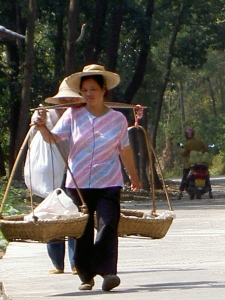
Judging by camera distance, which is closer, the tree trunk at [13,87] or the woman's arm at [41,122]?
the woman's arm at [41,122]

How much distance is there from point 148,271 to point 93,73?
2.39 m

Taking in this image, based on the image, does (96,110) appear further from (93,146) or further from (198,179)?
(198,179)

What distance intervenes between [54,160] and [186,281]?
1.69 metres

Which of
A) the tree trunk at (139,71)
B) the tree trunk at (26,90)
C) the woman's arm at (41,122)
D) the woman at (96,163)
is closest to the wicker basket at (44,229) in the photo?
the woman at (96,163)

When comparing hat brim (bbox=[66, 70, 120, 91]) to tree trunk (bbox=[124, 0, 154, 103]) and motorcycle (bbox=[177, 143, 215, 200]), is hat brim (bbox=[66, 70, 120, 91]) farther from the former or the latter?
tree trunk (bbox=[124, 0, 154, 103])

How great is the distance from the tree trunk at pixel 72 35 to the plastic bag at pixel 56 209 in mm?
17610

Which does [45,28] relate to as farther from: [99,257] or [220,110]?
[220,110]

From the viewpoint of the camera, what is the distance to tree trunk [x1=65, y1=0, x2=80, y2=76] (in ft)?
81.8

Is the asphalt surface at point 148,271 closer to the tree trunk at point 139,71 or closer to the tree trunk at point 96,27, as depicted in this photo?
the tree trunk at point 96,27

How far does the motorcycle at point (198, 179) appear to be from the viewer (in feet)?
78.3

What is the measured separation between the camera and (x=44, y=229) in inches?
286

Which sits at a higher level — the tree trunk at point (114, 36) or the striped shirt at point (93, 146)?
the tree trunk at point (114, 36)

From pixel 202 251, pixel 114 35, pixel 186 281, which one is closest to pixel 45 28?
pixel 114 35

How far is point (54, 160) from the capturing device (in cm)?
892
